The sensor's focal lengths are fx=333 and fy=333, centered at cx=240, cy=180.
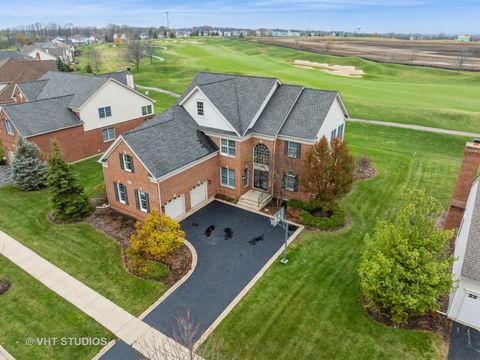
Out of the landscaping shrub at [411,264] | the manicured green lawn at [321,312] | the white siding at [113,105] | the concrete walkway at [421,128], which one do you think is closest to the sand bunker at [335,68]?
the concrete walkway at [421,128]

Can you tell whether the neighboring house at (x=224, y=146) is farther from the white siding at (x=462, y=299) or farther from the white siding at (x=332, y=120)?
the white siding at (x=462, y=299)

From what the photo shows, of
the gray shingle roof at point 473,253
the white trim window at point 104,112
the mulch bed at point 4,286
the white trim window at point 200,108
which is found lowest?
the mulch bed at point 4,286

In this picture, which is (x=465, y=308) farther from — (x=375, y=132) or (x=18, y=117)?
(x=18, y=117)

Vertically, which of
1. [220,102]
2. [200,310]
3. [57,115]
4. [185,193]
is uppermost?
[220,102]

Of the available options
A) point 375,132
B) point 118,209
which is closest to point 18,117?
point 118,209

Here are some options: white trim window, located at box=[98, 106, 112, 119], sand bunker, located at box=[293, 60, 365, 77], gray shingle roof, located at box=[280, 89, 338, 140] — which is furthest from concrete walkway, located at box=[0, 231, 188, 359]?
sand bunker, located at box=[293, 60, 365, 77]

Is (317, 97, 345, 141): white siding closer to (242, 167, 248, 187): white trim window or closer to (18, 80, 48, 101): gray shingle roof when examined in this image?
(242, 167, 248, 187): white trim window
